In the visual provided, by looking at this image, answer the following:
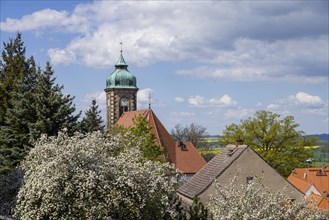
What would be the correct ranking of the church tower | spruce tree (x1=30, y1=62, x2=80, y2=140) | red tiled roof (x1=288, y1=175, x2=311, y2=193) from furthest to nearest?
1. the church tower
2. red tiled roof (x1=288, y1=175, x2=311, y2=193)
3. spruce tree (x1=30, y1=62, x2=80, y2=140)

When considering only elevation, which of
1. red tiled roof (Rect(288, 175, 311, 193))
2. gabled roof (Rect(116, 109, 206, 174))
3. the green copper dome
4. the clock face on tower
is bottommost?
red tiled roof (Rect(288, 175, 311, 193))

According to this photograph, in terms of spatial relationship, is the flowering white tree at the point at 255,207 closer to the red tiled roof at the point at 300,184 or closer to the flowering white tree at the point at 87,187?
the flowering white tree at the point at 87,187

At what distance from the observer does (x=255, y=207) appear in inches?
706

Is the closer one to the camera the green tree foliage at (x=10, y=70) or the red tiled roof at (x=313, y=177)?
the green tree foliage at (x=10, y=70)

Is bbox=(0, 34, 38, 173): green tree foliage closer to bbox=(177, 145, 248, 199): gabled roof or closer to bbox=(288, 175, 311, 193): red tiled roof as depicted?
bbox=(177, 145, 248, 199): gabled roof

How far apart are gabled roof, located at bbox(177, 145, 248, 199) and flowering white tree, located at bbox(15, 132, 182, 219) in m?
10.6

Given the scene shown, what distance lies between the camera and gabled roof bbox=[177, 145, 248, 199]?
2999 cm


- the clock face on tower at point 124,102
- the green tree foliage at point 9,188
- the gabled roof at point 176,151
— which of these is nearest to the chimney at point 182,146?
the gabled roof at point 176,151

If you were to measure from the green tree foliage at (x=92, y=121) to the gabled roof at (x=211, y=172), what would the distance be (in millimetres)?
6167

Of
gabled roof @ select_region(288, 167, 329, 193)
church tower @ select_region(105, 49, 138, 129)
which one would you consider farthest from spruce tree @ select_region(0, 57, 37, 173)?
church tower @ select_region(105, 49, 138, 129)

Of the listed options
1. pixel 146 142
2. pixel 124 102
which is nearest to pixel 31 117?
pixel 146 142

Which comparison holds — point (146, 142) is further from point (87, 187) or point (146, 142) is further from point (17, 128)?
point (87, 187)

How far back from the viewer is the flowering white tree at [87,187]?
1747cm

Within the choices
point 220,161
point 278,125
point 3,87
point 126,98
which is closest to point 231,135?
point 278,125
